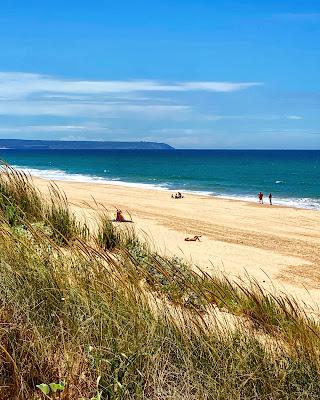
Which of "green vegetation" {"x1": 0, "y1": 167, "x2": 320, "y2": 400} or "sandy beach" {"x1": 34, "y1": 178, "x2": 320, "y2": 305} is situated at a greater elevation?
"green vegetation" {"x1": 0, "y1": 167, "x2": 320, "y2": 400}

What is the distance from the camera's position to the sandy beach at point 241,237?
1175 centimetres

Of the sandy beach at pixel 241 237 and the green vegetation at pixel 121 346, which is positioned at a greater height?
the green vegetation at pixel 121 346

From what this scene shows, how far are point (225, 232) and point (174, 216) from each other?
4.51 metres

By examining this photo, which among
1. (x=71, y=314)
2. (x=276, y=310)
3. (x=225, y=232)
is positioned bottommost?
(x=225, y=232)

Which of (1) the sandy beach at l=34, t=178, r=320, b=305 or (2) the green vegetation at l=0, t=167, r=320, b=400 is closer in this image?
(2) the green vegetation at l=0, t=167, r=320, b=400

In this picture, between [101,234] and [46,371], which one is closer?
[46,371]

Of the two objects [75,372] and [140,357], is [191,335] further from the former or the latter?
[75,372]

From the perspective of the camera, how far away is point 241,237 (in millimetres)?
18688

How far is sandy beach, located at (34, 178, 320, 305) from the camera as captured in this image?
11.8 meters

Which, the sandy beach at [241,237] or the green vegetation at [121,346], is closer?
the green vegetation at [121,346]

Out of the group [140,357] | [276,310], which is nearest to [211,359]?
[140,357]

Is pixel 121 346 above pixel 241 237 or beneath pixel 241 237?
above

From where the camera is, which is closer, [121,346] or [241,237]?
[121,346]

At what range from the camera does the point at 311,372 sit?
3004 millimetres
